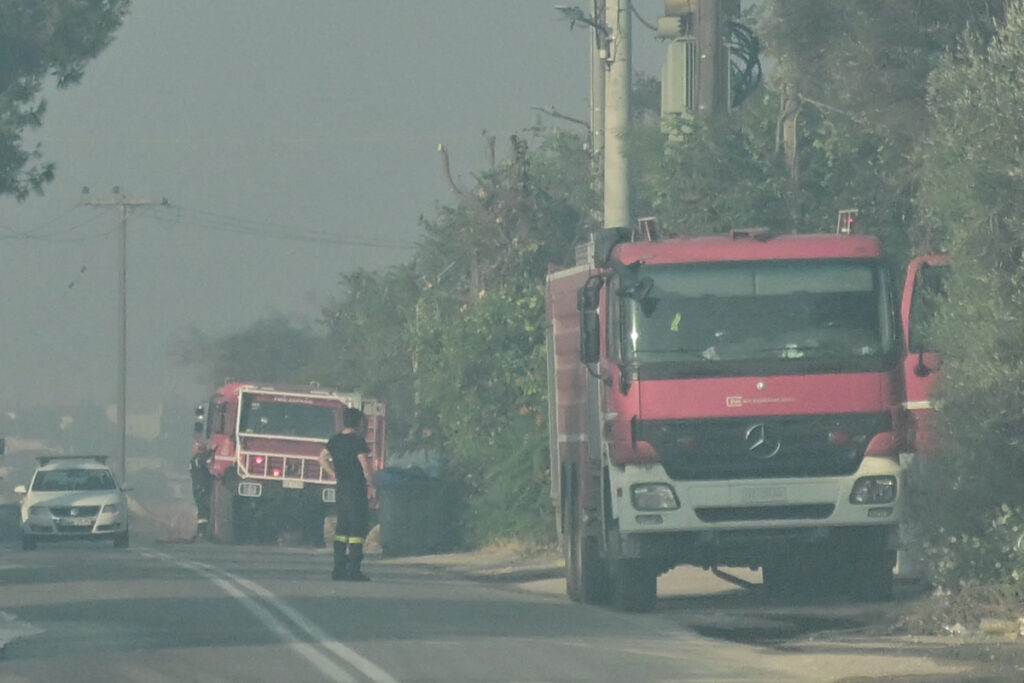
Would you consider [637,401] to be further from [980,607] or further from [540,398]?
[540,398]

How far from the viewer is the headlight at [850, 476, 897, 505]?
17.3 metres

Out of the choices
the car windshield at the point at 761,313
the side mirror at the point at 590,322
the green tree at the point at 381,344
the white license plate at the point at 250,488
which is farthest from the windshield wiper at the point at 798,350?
the green tree at the point at 381,344

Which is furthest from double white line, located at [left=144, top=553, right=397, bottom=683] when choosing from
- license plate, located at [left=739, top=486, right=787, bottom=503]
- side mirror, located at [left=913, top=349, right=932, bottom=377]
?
side mirror, located at [left=913, top=349, right=932, bottom=377]

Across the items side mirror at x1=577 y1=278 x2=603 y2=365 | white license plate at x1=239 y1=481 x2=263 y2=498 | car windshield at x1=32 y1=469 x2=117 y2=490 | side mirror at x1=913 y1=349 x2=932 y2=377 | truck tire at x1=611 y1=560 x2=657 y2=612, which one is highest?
side mirror at x1=577 y1=278 x2=603 y2=365

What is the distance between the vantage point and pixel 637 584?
18.0 metres

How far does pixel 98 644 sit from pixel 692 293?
217 inches

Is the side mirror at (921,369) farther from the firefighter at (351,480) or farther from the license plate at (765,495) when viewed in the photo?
the firefighter at (351,480)

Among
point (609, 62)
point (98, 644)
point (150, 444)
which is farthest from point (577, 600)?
point (150, 444)

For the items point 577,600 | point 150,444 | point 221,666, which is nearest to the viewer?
point 221,666

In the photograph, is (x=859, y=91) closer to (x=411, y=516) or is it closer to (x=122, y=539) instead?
(x=411, y=516)

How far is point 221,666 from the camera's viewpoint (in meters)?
12.9

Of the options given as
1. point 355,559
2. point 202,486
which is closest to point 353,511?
point 355,559

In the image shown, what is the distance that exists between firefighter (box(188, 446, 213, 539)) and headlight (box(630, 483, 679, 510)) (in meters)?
27.5

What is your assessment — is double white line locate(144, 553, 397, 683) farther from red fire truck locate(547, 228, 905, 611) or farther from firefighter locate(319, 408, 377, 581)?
red fire truck locate(547, 228, 905, 611)
